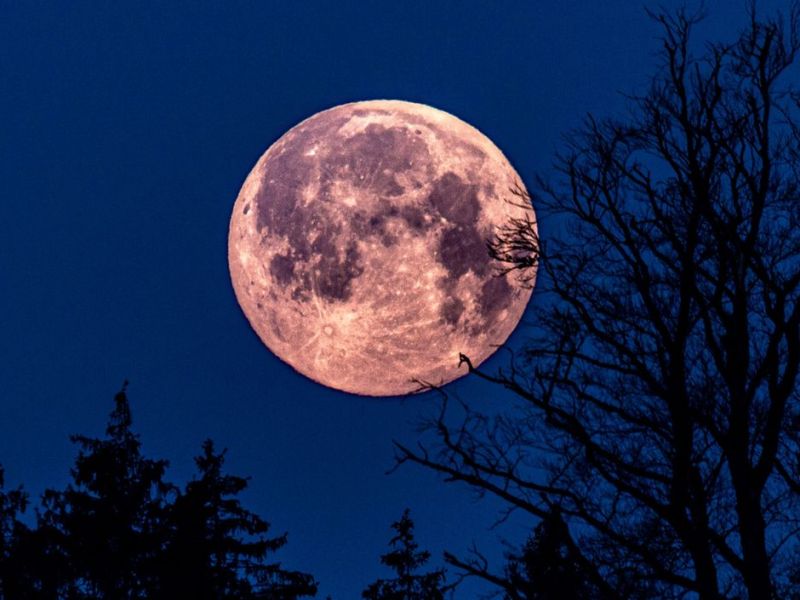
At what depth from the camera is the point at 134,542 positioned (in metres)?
21.1

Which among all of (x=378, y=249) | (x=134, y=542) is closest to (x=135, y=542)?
(x=134, y=542)

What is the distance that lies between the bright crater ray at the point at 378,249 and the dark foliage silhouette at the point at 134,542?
6.89 m

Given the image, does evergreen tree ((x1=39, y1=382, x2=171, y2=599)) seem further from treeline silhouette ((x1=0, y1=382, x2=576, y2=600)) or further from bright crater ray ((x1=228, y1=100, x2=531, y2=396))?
bright crater ray ((x1=228, y1=100, x2=531, y2=396))

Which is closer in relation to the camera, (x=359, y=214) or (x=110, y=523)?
(x=359, y=214)

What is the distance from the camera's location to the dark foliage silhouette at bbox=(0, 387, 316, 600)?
66.5 ft

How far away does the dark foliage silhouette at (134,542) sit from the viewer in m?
20.3

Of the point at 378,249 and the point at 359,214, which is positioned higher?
the point at 359,214

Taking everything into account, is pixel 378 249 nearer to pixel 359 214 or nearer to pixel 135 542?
pixel 359 214

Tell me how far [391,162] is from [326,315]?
243 cm

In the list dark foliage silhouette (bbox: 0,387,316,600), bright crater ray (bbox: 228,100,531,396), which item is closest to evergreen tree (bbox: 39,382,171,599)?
dark foliage silhouette (bbox: 0,387,316,600)

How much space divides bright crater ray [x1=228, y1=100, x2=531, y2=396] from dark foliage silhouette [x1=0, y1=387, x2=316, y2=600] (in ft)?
22.6

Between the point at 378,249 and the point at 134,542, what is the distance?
10806mm

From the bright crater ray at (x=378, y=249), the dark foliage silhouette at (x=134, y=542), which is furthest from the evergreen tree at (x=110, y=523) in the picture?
the bright crater ray at (x=378, y=249)

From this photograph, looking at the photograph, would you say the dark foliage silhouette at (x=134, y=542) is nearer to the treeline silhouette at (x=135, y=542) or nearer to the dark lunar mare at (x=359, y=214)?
the treeline silhouette at (x=135, y=542)
